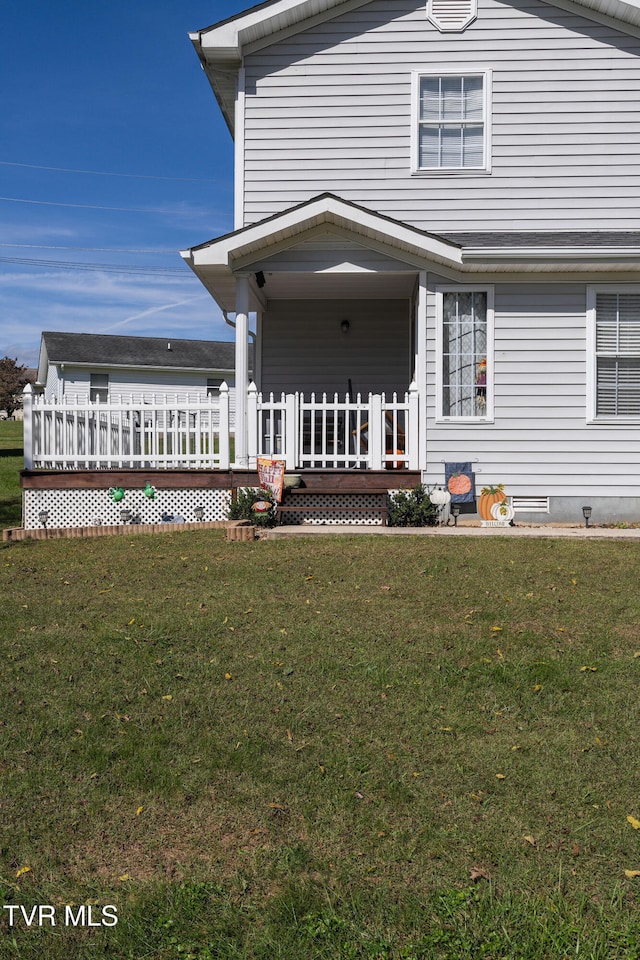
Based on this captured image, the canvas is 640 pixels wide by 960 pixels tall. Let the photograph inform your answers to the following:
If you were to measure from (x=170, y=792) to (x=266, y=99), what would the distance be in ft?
37.9

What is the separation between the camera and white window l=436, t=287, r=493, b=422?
12.0 metres

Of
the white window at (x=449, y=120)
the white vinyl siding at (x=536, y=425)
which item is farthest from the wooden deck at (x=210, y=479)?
the white window at (x=449, y=120)

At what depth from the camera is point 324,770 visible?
418 centimetres

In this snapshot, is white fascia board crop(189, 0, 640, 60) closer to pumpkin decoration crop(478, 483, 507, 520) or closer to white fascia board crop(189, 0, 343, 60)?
white fascia board crop(189, 0, 343, 60)

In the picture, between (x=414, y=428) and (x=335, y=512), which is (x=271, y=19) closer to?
(x=414, y=428)

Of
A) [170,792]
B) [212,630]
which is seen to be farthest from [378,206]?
[170,792]

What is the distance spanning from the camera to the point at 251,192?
1305cm

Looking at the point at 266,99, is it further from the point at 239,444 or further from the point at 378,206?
the point at 239,444

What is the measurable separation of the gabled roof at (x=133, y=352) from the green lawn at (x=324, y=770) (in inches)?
1403

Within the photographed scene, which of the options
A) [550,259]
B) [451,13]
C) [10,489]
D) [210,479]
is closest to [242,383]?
[210,479]

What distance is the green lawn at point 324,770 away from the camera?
3.11m

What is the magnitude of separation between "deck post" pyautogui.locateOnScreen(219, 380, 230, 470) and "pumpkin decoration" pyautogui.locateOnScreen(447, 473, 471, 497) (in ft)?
10.1

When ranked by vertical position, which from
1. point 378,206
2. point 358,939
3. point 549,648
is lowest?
point 358,939

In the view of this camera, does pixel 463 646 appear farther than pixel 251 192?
No
